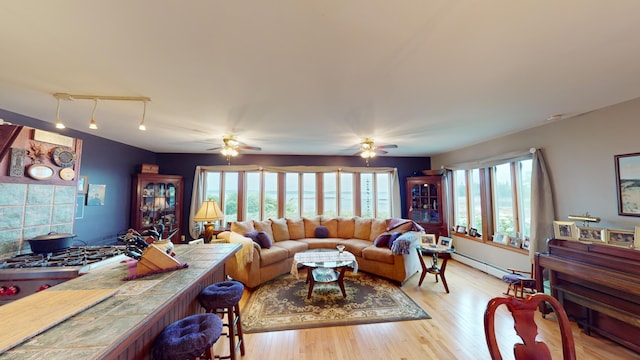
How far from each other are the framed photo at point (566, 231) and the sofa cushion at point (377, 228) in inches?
101

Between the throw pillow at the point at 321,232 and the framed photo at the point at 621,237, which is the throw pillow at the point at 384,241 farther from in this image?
the framed photo at the point at 621,237

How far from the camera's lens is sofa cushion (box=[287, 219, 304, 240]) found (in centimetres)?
521

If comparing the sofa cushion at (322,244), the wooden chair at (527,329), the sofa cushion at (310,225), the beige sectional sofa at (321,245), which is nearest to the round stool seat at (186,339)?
the wooden chair at (527,329)

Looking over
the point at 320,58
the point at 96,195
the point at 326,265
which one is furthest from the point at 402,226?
the point at 96,195

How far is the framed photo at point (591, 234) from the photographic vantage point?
2.56 metres

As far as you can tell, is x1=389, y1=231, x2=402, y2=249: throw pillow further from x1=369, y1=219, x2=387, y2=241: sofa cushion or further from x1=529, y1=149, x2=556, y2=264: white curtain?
x1=529, y1=149, x2=556, y2=264: white curtain

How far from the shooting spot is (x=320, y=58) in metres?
1.69

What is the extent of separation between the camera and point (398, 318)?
282 centimetres

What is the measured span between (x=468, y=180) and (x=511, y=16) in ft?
14.4

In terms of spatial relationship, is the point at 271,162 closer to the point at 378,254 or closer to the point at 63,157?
the point at 378,254

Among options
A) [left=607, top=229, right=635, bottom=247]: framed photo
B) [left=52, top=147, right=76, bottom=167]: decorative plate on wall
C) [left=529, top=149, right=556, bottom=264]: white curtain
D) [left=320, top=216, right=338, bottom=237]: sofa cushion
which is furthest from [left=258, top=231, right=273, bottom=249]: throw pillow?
[left=607, top=229, right=635, bottom=247]: framed photo

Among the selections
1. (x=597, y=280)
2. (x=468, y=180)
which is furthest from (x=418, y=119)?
(x=468, y=180)

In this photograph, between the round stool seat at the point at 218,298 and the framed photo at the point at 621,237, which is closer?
the round stool seat at the point at 218,298

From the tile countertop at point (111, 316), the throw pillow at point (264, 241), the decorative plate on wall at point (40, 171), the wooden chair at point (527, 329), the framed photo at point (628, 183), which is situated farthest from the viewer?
the throw pillow at point (264, 241)
